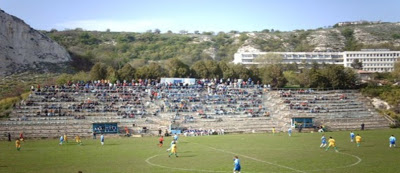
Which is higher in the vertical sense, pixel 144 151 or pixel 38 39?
pixel 38 39

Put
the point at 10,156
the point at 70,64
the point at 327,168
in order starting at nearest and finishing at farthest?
the point at 327,168
the point at 10,156
the point at 70,64

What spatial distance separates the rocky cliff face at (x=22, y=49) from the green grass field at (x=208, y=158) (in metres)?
64.1

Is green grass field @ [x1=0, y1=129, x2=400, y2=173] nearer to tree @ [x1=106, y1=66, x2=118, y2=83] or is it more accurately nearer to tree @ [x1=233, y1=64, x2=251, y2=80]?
tree @ [x1=106, y1=66, x2=118, y2=83]

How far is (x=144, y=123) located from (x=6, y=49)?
176 ft

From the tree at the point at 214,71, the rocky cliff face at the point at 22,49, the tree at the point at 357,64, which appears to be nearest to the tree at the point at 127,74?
the tree at the point at 214,71

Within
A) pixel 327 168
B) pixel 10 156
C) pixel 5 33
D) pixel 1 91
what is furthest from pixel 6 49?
pixel 327 168

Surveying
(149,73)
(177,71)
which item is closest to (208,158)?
(149,73)

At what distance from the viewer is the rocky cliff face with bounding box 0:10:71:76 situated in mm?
107688

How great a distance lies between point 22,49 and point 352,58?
372 ft

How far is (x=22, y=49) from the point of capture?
368 ft

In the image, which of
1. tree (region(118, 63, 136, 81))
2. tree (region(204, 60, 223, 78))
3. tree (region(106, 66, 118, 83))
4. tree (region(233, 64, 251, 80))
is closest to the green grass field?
tree (region(106, 66, 118, 83))

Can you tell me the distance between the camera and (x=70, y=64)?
130750 millimetres

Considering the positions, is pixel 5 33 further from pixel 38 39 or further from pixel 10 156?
pixel 10 156

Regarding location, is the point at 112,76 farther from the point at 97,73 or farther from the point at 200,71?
the point at 200,71
